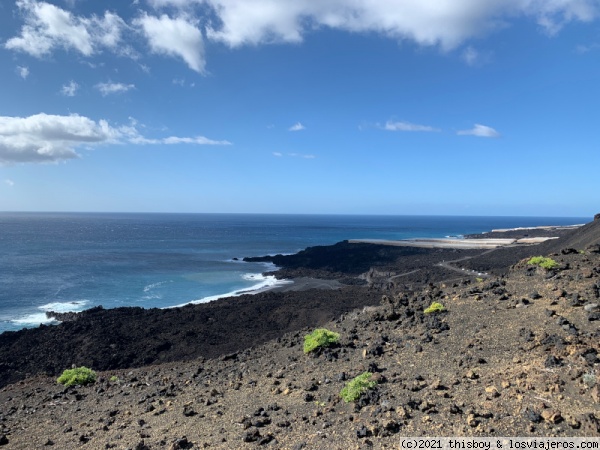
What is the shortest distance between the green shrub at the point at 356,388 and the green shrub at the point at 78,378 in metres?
11.2

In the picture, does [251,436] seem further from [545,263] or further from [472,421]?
[545,263]

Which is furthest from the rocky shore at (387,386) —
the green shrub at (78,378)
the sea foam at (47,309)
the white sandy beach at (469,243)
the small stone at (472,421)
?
the white sandy beach at (469,243)

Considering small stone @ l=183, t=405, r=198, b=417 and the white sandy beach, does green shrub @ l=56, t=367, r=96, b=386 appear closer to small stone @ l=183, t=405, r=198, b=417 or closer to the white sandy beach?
small stone @ l=183, t=405, r=198, b=417

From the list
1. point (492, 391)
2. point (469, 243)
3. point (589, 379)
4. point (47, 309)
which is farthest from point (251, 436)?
point (469, 243)

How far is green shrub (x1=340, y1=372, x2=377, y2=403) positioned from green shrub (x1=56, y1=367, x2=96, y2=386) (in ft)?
36.8

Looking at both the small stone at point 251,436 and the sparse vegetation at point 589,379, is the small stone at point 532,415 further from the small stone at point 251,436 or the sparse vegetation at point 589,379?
the small stone at point 251,436

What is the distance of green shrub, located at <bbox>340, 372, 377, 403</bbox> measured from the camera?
9336 mm

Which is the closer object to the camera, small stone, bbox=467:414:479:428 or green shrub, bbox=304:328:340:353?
small stone, bbox=467:414:479:428

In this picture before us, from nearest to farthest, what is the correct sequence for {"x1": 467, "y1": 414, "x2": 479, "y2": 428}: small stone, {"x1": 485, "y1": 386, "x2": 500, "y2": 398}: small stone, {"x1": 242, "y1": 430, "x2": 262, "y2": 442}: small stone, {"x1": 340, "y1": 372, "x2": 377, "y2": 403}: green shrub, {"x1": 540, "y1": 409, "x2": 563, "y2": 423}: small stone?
{"x1": 540, "y1": 409, "x2": 563, "y2": 423}: small stone
{"x1": 467, "y1": 414, "x2": 479, "y2": 428}: small stone
{"x1": 485, "y1": 386, "x2": 500, "y2": 398}: small stone
{"x1": 242, "y1": 430, "x2": 262, "y2": 442}: small stone
{"x1": 340, "y1": 372, "x2": 377, "y2": 403}: green shrub

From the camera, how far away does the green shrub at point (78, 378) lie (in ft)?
51.5

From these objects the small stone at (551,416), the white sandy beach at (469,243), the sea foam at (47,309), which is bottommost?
the sea foam at (47,309)

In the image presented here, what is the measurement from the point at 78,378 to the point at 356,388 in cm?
1185

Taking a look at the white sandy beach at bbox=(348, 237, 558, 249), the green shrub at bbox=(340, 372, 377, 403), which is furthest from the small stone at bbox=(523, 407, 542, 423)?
the white sandy beach at bbox=(348, 237, 558, 249)

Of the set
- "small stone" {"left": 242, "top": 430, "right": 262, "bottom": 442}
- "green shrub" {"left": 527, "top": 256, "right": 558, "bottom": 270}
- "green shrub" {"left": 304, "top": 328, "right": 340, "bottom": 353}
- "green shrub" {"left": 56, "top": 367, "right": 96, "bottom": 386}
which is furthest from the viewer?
"green shrub" {"left": 527, "top": 256, "right": 558, "bottom": 270}
